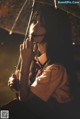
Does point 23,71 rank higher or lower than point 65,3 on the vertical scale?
lower

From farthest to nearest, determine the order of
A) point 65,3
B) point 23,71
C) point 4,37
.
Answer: point 4,37 < point 65,3 < point 23,71

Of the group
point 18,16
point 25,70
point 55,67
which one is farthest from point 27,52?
point 18,16

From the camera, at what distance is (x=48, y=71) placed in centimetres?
317

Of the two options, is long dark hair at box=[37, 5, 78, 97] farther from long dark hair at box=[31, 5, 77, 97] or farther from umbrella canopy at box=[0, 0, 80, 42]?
umbrella canopy at box=[0, 0, 80, 42]

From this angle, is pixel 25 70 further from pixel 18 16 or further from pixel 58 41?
pixel 18 16

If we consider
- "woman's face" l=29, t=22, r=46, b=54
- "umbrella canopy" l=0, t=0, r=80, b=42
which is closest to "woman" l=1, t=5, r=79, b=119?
"woman's face" l=29, t=22, r=46, b=54

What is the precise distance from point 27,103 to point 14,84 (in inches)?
8.2

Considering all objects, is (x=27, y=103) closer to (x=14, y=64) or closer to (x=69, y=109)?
(x=69, y=109)

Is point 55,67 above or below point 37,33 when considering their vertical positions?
below

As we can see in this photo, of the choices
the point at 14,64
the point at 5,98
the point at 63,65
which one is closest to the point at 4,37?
the point at 14,64

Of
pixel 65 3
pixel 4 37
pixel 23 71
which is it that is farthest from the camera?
pixel 4 37

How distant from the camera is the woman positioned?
315 centimetres

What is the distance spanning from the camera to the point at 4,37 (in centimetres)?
390

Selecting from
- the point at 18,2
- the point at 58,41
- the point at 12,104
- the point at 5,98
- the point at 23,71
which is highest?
the point at 18,2
